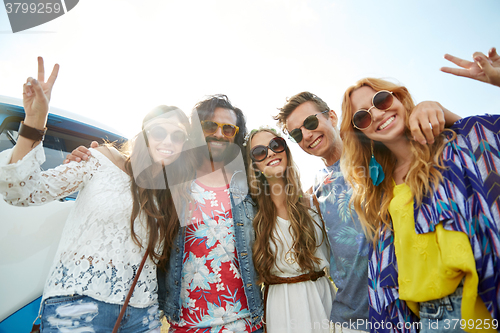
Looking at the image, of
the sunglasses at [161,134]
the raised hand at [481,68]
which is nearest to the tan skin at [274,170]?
the sunglasses at [161,134]

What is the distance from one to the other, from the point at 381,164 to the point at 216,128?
1.56 meters

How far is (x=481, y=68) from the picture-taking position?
4.43 feet

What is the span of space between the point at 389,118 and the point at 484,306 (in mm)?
1065

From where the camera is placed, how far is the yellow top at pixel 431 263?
1128 millimetres

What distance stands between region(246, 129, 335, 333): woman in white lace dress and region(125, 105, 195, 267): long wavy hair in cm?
67

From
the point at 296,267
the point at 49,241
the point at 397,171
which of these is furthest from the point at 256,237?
the point at 49,241

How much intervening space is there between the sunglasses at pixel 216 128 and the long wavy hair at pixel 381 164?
1.17 meters

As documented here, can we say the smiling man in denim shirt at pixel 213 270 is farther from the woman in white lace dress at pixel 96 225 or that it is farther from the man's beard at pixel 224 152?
the man's beard at pixel 224 152

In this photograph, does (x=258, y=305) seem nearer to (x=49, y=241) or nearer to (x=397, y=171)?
(x=397, y=171)

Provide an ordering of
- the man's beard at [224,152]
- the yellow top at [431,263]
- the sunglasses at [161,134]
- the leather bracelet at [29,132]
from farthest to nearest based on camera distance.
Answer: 1. the man's beard at [224,152]
2. the sunglasses at [161,134]
3. the leather bracelet at [29,132]
4. the yellow top at [431,263]

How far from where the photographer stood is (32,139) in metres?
1.45

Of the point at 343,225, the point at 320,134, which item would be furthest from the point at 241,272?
the point at 320,134

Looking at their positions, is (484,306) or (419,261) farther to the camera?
(419,261)

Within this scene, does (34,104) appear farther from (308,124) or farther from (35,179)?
(308,124)
